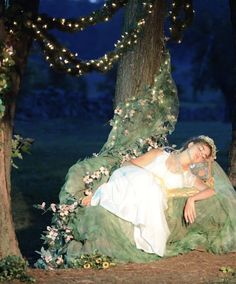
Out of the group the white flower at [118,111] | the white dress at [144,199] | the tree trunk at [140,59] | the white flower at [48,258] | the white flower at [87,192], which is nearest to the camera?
the white dress at [144,199]

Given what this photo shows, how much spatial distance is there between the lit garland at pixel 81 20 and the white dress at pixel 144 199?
198 cm

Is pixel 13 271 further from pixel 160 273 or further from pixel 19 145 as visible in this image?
pixel 19 145

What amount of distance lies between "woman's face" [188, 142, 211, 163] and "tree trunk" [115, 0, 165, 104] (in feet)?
6.03

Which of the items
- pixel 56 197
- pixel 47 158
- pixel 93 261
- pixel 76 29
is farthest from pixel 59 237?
pixel 47 158

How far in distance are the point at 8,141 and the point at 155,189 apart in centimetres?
175

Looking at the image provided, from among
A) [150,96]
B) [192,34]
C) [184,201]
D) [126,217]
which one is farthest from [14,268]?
[192,34]

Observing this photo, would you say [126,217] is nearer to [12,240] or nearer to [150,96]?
[12,240]

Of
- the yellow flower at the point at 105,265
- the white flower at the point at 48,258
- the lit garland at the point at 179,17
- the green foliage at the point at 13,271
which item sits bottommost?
the white flower at the point at 48,258

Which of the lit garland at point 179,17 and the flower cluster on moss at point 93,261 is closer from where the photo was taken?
the flower cluster on moss at point 93,261

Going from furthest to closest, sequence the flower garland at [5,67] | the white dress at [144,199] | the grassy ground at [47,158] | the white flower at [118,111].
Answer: the grassy ground at [47,158] < the white flower at [118,111] < the white dress at [144,199] < the flower garland at [5,67]

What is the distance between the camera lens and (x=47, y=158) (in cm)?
2519

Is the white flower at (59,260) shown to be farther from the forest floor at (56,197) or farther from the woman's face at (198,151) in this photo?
the woman's face at (198,151)

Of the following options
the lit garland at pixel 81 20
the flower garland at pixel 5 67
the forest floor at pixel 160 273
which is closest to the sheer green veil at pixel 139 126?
the lit garland at pixel 81 20

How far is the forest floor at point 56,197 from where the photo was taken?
7.62 meters
